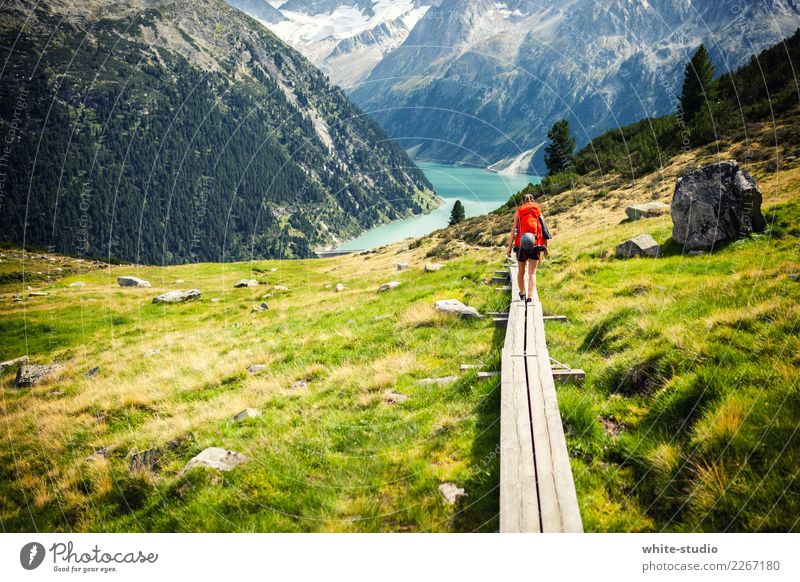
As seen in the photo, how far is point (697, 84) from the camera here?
4753 centimetres

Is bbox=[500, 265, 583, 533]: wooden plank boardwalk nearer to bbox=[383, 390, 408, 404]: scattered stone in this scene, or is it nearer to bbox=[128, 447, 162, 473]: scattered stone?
bbox=[383, 390, 408, 404]: scattered stone

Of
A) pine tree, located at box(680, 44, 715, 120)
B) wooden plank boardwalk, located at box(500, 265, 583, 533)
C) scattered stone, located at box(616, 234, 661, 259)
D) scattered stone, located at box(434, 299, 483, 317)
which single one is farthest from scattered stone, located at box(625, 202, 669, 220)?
pine tree, located at box(680, 44, 715, 120)

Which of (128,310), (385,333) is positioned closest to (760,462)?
(385,333)

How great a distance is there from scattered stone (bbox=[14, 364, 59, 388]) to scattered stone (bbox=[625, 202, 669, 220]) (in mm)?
→ 31666

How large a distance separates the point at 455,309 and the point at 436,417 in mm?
6070

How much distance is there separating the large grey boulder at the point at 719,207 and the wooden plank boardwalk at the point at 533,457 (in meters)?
11.7

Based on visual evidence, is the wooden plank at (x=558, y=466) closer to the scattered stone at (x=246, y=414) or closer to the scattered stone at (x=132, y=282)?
the scattered stone at (x=246, y=414)

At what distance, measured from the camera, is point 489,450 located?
19.5 feet

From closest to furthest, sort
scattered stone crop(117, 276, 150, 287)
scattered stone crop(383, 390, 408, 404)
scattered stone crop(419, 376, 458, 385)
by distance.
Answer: scattered stone crop(383, 390, 408, 404) → scattered stone crop(419, 376, 458, 385) → scattered stone crop(117, 276, 150, 287)

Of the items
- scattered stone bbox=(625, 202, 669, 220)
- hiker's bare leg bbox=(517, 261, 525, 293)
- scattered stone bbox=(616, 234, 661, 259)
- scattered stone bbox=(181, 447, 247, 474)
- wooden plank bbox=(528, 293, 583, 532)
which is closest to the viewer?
wooden plank bbox=(528, 293, 583, 532)

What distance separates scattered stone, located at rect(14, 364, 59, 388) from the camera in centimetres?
1522

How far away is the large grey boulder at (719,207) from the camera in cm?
1453

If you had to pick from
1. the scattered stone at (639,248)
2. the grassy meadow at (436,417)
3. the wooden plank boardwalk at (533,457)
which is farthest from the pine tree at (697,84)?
the wooden plank boardwalk at (533,457)
